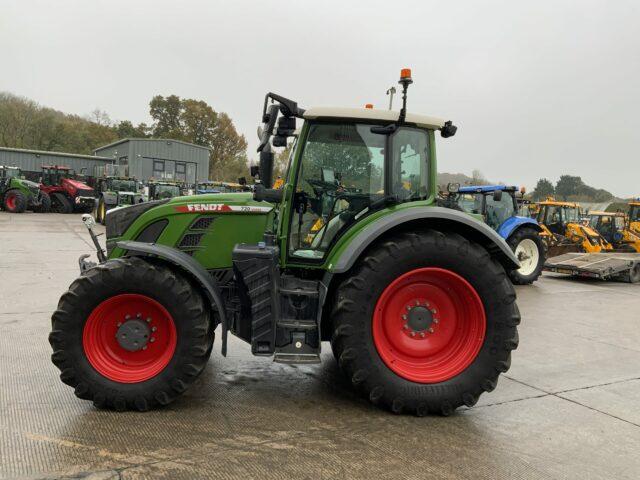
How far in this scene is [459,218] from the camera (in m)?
3.49

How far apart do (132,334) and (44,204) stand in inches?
1008

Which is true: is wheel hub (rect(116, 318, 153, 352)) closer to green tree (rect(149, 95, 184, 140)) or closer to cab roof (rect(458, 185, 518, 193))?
cab roof (rect(458, 185, 518, 193))

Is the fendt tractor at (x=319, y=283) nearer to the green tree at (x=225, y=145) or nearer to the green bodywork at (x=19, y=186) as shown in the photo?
the green bodywork at (x=19, y=186)

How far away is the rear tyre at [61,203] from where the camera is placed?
25.9m

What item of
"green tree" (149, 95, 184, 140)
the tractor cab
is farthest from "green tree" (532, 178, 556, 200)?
the tractor cab

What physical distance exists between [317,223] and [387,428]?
153 centimetres

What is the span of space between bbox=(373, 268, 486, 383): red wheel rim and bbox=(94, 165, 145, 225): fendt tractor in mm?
18775

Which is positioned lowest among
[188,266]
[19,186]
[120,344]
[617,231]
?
[120,344]

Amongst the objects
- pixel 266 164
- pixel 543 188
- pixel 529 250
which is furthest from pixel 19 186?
pixel 543 188

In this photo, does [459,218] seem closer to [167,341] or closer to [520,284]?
[167,341]

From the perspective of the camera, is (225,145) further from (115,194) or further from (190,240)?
(190,240)

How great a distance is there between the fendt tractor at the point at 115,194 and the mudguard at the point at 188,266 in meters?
18.0

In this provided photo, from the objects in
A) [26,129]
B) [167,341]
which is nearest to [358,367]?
[167,341]

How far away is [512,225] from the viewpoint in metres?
11.1
